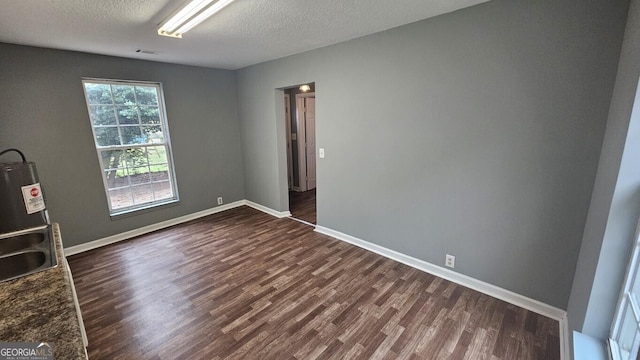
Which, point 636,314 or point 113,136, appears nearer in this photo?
point 636,314

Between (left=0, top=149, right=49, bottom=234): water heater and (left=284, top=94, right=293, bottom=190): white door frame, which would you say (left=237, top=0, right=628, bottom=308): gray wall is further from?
A: (left=0, top=149, right=49, bottom=234): water heater

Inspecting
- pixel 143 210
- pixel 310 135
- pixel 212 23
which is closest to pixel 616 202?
pixel 212 23

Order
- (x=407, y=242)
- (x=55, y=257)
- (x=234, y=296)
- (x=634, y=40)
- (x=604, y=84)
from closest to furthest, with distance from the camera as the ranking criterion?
(x=634, y=40), (x=55, y=257), (x=604, y=84), (x=234, y=296), (x=407, y=242)

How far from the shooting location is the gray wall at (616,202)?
1.28m

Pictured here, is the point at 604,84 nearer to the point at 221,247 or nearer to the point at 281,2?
the point at 281,2

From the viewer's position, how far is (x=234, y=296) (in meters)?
2.40

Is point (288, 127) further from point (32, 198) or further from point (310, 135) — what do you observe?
point (32, 198)

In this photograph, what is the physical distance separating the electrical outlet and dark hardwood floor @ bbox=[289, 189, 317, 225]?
1982mm

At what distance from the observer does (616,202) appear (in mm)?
1336

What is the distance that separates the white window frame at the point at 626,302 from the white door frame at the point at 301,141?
4797mm

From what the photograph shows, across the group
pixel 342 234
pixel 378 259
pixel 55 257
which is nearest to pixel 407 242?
pixel 378 259

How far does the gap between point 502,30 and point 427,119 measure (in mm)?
829

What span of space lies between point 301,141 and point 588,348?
4.95 m

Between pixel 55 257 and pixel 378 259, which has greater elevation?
pixel 55 257
